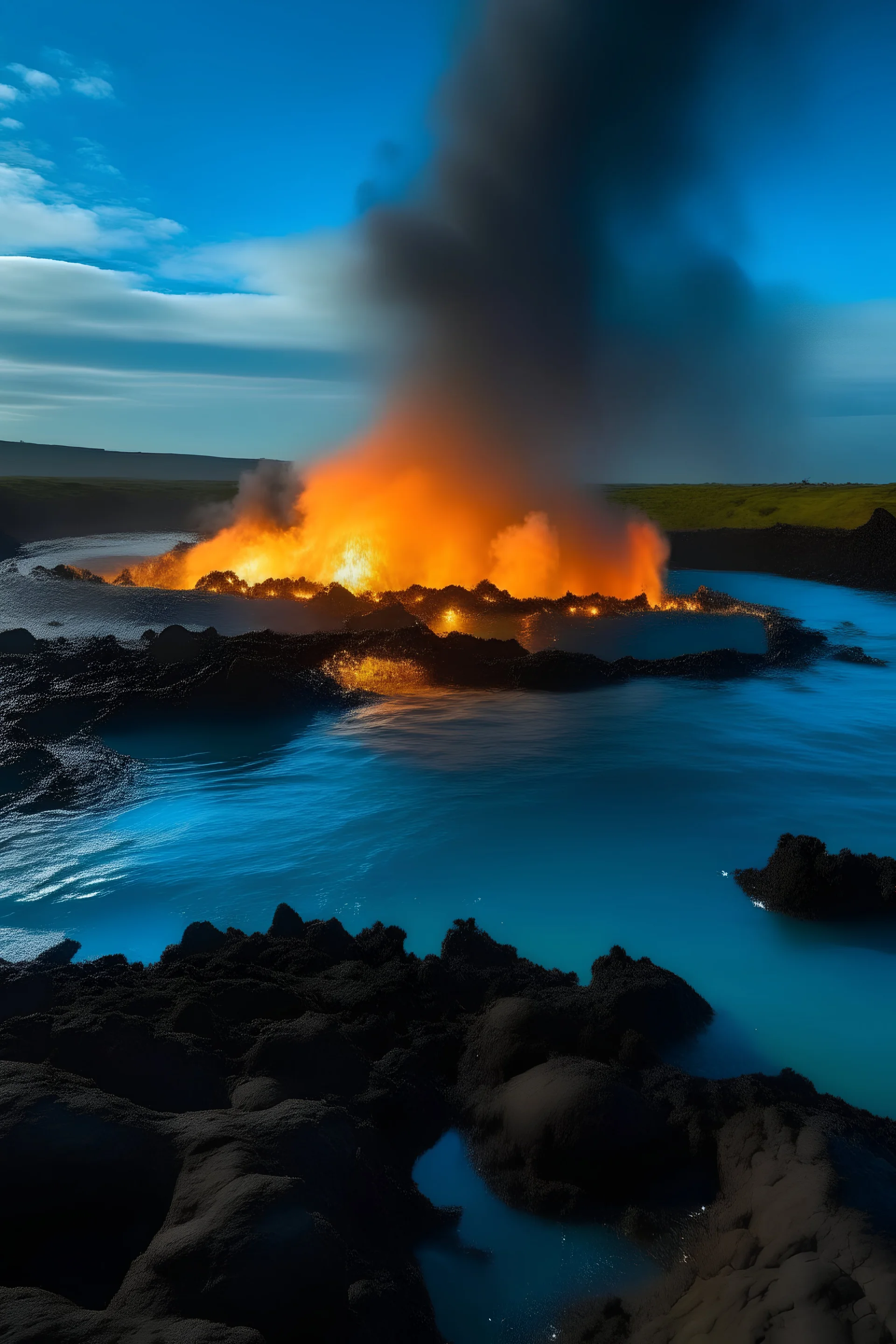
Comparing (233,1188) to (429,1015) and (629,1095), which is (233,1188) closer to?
(629,1095)

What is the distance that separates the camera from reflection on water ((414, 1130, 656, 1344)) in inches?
176

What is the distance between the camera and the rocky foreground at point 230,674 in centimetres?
1467

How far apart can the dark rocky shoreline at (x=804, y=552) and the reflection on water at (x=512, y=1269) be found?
39665 millimetres

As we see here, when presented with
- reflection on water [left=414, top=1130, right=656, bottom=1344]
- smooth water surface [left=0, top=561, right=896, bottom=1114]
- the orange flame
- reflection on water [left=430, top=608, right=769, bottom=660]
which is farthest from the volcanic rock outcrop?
the orange flame

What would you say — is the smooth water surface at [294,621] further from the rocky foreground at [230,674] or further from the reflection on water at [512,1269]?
the reflection on water at [512,1269]

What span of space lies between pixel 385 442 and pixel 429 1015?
100.0 ft

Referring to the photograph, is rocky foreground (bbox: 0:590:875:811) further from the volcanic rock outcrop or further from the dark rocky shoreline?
the dark rocky shoreline

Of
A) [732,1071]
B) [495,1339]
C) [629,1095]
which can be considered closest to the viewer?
[495,1339]

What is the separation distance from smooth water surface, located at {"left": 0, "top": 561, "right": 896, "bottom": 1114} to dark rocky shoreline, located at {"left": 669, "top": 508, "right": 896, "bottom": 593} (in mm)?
24288

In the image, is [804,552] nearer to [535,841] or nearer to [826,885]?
[535,841]

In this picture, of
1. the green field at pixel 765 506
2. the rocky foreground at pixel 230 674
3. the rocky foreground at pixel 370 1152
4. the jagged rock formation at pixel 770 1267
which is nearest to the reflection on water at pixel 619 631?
the rocky foreground at pixel 230 674

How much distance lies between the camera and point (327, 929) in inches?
324

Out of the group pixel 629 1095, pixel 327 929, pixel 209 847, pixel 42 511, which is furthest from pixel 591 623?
pixel 42 511

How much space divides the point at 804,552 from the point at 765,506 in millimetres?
16451
